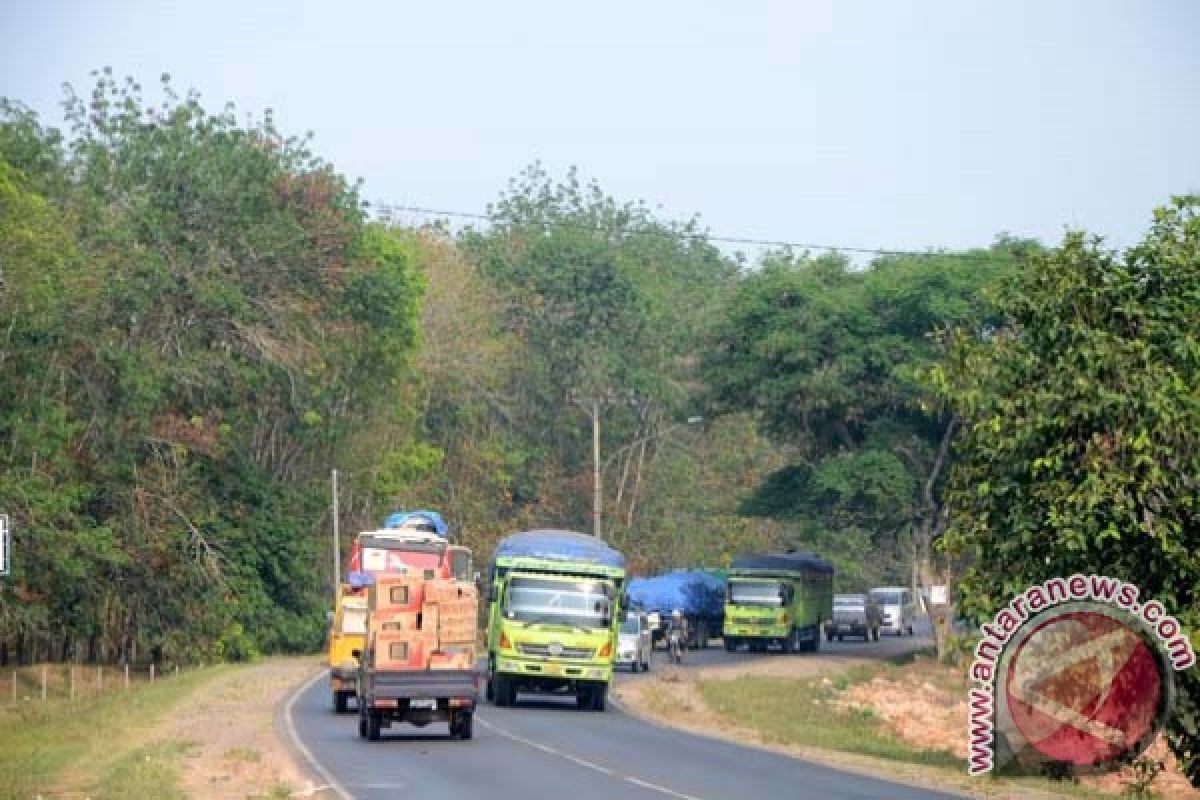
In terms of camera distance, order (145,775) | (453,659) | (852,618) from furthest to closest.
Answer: (852,618)
(453,659)
(145,775)

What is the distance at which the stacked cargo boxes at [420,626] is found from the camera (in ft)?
101

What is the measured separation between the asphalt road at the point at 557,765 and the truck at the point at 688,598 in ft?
114

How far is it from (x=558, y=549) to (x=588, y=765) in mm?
15155

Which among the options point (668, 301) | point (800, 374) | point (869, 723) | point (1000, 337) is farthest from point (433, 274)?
point (1000, 337)

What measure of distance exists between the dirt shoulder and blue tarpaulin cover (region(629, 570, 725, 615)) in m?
20.0

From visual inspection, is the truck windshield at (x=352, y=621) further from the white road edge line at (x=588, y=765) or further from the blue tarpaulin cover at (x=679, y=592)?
the blue tarpaulin cover at (x=679, y=592)

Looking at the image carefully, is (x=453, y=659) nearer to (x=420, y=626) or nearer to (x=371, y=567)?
(x=420, y=626)

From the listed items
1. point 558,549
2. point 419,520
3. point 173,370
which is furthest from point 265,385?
point 558,549

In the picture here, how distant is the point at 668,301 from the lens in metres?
109

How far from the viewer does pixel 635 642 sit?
5744 centimetres

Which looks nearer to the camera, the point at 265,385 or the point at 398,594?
the point at 398,594

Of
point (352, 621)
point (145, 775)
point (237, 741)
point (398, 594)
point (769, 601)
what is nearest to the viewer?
point (145, 775)

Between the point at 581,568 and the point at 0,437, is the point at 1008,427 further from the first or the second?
the point at 0,437

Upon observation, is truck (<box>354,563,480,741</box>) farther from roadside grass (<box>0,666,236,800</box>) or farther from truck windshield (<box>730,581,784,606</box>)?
truck windshield (<box>730,581,784,606</box>)
